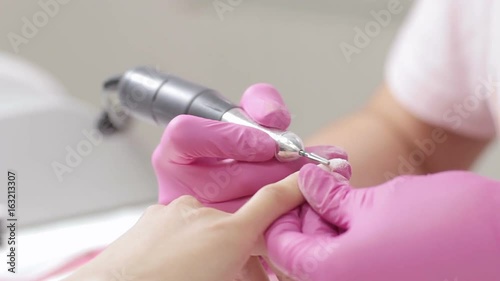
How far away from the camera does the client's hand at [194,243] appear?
14.3 inches

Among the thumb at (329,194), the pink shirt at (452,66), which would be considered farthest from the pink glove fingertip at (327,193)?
the pink shirt at (452,66)

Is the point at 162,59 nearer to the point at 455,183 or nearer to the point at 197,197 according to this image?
the point at 197,197

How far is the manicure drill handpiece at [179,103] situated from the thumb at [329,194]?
3 cm

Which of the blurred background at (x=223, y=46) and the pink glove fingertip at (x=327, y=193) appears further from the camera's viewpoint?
the blurred background at (x=223, y=46)

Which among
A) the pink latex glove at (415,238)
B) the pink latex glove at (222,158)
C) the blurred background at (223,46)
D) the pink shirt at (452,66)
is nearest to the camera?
the pink latex glove at (415,238)

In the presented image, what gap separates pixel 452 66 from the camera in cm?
69

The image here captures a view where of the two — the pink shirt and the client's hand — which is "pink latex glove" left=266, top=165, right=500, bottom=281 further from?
the pink shirt

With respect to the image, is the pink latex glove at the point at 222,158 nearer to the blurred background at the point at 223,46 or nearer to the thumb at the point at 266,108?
the thumb at the point at 266,108

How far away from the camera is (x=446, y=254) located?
0.30 metres

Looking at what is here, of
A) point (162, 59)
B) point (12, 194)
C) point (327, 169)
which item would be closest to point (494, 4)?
point (327, 169)

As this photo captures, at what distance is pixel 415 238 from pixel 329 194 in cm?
6

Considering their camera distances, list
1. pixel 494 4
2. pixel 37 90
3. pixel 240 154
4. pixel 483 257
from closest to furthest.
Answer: pixel 483 257, pixel 240 154, pixel 494 4, pixel 37 90

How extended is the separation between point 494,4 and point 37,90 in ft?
1.97

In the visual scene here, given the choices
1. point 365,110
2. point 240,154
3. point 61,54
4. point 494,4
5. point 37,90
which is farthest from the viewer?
point 61,54
